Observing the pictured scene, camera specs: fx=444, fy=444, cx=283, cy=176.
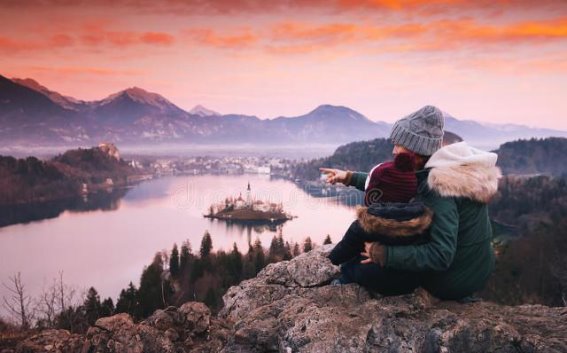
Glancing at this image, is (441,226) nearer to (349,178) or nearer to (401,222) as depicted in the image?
(401,222)

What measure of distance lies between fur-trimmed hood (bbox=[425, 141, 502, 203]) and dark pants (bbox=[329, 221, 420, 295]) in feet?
1.55

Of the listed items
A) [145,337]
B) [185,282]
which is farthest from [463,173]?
[185,282]

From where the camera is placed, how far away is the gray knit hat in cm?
271

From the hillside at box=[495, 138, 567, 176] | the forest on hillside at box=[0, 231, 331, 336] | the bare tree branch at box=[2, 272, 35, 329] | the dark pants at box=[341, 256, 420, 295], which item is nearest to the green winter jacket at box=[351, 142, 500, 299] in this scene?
the dark pants at box=[341, 256, 420, 295]

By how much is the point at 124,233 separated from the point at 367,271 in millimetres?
68734

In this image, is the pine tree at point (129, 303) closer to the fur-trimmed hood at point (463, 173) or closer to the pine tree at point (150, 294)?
the pine tree at point (150, 294)

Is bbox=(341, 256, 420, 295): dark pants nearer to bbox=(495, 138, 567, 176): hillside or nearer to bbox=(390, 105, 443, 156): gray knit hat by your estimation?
bbox=(390, 105, 443, 156): gray knit hat

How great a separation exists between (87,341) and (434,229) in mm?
2989

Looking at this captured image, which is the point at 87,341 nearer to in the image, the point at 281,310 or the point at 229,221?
the point at 281,310

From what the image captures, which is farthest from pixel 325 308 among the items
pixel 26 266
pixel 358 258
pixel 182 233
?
pixel 182 233

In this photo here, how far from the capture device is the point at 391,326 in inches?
103

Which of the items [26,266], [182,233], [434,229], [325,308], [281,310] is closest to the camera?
[434,229]

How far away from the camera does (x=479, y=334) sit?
8.56 ft

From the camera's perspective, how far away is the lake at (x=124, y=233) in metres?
47.3
